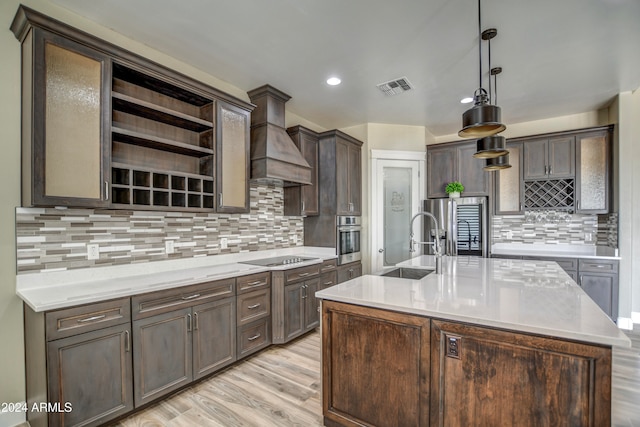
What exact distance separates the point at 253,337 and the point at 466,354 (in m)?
2.12

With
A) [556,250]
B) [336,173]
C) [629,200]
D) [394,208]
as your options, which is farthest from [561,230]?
[336,173]

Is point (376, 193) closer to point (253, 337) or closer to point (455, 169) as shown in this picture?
point (455, 169)

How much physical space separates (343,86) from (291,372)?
123 inches

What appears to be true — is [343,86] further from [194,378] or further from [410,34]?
[194,378]

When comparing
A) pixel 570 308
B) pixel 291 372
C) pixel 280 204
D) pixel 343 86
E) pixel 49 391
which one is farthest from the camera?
pixel 280 204

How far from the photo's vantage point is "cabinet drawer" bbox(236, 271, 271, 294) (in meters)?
2.85

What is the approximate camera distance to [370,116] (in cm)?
459

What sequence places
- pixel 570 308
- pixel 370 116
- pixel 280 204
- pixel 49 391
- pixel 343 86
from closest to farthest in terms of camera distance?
pixel 570 308
pixel 49 391
pixel 343 86
pixel 280 204
pixel 370 116

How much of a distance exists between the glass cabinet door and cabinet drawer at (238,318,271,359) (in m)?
1.20

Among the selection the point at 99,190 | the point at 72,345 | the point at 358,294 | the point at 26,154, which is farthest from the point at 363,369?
the point at 26,154

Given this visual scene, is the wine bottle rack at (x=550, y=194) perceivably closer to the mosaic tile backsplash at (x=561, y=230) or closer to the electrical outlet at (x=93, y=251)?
the mosaic tile backsplash at (x=561, y=230)

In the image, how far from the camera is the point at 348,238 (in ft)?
14.6

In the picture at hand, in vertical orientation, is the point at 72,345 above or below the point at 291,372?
above

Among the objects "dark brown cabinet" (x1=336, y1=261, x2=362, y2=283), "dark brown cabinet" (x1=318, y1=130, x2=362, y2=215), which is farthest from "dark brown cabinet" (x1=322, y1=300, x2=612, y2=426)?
"dark brown cabinet" (x1=318, y1=130, x2=362, y2=215)
